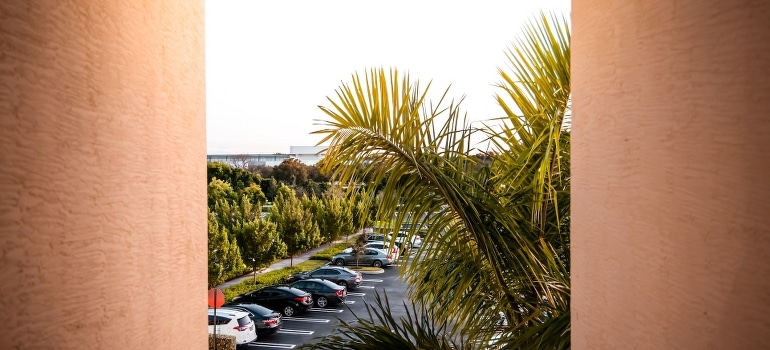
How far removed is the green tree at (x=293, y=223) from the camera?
49.2 ft

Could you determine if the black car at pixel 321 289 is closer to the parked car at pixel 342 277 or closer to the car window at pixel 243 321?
the parked car at pixel 342 277

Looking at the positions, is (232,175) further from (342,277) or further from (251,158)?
(342,277)

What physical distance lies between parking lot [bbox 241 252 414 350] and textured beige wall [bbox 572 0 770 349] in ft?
24.8

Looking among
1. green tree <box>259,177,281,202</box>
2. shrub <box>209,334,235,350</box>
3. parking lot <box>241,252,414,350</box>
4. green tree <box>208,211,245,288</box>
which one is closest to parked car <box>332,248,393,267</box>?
parking lot <box>241,252,414,350</box>

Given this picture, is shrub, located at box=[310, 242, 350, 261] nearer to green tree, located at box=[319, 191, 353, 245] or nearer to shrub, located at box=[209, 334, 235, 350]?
green tree, located at box=[319, 191, 353, 245]

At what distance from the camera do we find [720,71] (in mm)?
851

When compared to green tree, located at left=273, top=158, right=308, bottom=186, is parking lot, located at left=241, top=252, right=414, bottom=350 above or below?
below

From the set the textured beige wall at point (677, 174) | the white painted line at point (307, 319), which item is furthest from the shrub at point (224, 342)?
the textured beige wall at point (677, 174)

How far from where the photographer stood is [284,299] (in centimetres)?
1180

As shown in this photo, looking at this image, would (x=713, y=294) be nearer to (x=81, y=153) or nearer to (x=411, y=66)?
(x=81, y=153)

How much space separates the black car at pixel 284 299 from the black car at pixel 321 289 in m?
0.33

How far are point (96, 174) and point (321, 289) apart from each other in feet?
38.3

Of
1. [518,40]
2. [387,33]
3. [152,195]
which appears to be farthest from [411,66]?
[387,33]

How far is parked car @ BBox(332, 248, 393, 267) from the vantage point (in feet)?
53.8
